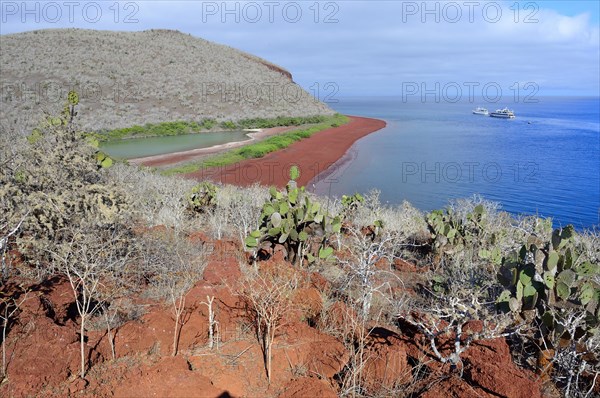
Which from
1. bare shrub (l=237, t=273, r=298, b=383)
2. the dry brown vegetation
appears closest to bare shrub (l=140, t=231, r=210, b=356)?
the dry brown vegetation

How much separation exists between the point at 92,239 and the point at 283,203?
2.90 m

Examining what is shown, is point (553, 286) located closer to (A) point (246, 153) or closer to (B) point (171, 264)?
(B) point (171, 264)

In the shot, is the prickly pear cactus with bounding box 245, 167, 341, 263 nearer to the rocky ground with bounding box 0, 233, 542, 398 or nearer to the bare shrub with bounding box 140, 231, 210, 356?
the bare shrub with bounding box 140, 231, 210, 356

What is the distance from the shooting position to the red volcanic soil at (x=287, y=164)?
77.3 feet

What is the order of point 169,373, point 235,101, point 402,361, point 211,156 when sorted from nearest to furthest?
1. point 169,373
2. point 402,361
3. point 211,156
4. point 235,101

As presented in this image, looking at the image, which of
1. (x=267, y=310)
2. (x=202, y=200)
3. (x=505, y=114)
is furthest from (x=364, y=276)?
(x=505, y=114)

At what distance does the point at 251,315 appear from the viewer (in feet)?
16.5

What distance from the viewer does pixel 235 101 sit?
2036 inches

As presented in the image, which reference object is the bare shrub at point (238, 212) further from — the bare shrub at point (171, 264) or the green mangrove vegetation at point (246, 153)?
the green mangrove vegetation at point (246, 153)

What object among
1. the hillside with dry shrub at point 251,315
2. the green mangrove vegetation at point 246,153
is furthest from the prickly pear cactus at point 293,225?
the green mangrove vegetation at point 246,153

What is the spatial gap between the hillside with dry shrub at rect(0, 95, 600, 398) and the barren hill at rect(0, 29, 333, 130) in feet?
100

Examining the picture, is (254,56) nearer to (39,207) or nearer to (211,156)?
(211,156)

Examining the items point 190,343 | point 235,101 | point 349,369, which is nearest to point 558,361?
point 349,369

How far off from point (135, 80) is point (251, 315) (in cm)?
4811
